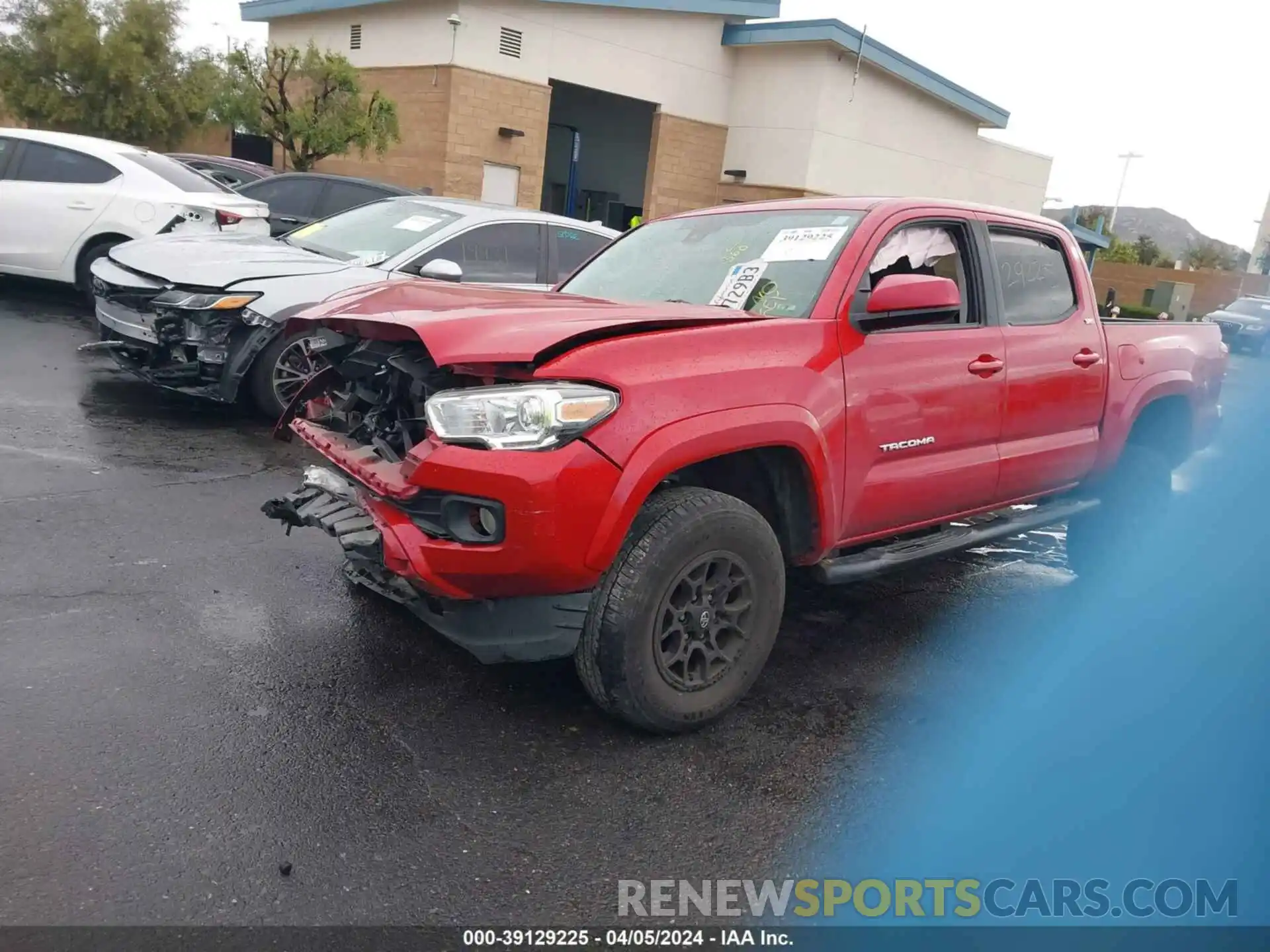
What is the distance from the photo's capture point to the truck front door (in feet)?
12.0

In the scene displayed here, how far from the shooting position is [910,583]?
5.36 metres

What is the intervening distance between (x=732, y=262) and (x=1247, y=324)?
1107 inches

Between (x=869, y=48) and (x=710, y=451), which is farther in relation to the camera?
(x=869, y=48)

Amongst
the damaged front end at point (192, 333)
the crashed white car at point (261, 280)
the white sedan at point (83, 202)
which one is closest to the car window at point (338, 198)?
the white sedan at point (83, 202)

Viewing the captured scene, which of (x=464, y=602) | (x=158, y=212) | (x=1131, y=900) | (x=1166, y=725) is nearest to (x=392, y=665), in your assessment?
(x=464, y=602)

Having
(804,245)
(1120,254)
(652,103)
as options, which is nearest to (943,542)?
(804,245)

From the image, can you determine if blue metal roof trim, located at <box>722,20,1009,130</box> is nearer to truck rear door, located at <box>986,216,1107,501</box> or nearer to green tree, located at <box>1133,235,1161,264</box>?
truck rear door, located at <box>986,216,1107,501</box>

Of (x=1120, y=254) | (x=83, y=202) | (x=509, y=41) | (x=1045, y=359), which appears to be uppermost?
(x=509, y=41)

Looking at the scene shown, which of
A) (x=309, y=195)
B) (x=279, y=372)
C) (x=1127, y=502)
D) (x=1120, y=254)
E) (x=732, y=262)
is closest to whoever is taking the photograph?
(x=732, y=262)

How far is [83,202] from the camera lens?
8.92 meters

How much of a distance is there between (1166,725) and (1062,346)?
5.98 feet

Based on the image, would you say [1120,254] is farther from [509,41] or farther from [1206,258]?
[509,41]

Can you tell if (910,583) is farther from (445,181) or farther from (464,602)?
(445,181)

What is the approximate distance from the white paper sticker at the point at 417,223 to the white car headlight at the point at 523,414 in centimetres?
436
